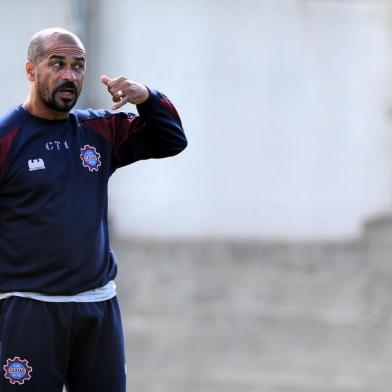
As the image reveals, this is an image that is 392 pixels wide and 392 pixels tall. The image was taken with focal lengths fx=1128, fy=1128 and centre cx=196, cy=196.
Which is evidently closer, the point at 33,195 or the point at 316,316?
the point at 33,195

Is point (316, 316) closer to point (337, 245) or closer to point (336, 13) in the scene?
point (337, 245)

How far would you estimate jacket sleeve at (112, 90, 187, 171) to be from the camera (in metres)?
3.88

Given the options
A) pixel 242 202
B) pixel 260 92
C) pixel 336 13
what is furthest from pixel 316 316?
pixel 336 13

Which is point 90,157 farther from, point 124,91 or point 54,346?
point 54,346

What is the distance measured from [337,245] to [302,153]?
23.7 inches

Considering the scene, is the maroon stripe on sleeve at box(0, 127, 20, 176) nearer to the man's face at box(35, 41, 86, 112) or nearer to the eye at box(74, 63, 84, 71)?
the man's face at box(35, 41, 86, 112)

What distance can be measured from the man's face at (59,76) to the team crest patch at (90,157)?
0.52 feet

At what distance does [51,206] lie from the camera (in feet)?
11.9

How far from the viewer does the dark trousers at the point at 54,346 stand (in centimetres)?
367

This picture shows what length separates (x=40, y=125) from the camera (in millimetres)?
3721

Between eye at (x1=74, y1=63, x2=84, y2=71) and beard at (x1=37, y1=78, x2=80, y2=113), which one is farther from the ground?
eye at (x1=74, y1=63, x2=84, y2=71)

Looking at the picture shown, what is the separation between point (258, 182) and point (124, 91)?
3.18 metres

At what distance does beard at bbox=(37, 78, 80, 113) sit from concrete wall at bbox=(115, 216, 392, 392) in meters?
3.36

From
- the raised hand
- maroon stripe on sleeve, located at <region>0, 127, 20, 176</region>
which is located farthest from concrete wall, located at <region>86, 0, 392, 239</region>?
maroon stripe on sleeve, located at <region>0, 127, 20, 176</region>
